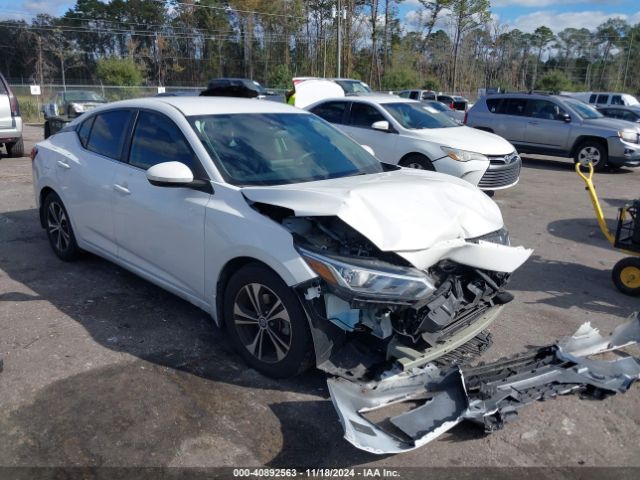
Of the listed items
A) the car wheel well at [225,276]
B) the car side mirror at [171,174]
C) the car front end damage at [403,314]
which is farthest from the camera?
the car side mirror at [171,174]

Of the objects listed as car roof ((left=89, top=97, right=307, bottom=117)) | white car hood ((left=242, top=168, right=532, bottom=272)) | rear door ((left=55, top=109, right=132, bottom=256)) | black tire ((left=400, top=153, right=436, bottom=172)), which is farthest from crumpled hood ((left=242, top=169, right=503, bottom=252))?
black tire ((left=400, top=153, right=436, bottom=172))

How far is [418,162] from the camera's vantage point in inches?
355

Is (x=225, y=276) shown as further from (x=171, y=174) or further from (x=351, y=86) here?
(x=351, y=86)

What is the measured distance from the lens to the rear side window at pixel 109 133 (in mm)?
4645

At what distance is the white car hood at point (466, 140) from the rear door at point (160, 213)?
562cm

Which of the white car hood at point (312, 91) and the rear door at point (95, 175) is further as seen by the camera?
the white car hood at point (312, 91)

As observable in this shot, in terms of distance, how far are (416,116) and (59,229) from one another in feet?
21.5

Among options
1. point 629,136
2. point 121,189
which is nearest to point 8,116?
point 121,189

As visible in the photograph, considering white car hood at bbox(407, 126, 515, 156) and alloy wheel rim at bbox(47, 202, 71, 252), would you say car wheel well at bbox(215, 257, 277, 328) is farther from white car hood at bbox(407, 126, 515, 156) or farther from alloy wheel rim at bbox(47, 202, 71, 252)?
white car hood at bbox(407, 126, 515, 156)

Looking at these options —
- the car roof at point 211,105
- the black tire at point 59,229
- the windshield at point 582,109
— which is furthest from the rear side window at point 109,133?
the windshield at point 582,109

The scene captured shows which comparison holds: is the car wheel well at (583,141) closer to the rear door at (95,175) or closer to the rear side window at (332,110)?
the rear side window at (332,110)

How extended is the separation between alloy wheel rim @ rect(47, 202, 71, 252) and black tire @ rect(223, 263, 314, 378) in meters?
2.61

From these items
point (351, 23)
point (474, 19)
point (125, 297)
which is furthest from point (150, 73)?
point (125, 297)

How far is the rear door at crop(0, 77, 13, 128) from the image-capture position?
1171cm
